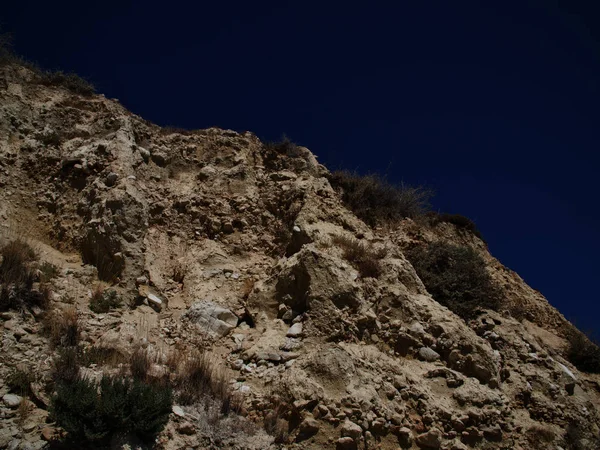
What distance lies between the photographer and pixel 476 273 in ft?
31.5

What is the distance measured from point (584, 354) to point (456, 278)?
3441mm

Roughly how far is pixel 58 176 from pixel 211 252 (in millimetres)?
3430

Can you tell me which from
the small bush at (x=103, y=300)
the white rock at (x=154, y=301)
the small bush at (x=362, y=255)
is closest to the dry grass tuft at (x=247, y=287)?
the white rock at (x=154, y=301)

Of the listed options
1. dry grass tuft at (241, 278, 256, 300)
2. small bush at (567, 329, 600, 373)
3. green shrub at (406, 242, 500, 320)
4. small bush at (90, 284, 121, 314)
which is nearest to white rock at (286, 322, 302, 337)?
dry grass tuft at (241, 278, 256, 300)

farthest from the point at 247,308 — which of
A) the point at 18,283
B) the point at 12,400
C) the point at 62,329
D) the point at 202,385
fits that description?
the point at 12,400

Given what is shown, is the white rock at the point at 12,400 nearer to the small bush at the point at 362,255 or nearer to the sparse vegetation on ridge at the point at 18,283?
the sparse vegetation on ridge at the point at 18,283

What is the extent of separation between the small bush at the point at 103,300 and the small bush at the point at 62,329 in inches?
18.6

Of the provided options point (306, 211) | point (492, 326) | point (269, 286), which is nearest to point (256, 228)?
point (306, 211)

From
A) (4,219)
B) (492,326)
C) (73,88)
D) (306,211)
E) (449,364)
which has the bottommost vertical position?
(4,219)

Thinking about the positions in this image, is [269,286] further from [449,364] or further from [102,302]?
[449,364]

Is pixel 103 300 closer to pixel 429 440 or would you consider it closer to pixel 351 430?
pixel 351 430

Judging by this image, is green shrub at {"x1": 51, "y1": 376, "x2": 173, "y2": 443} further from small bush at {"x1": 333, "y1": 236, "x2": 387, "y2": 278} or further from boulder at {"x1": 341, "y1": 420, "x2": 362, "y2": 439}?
small bush at {"x1": 333, "y1": 236, "x2": 387, "y2": 278}

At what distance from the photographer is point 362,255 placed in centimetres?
824

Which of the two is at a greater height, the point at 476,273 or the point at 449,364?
the point at 476,273
